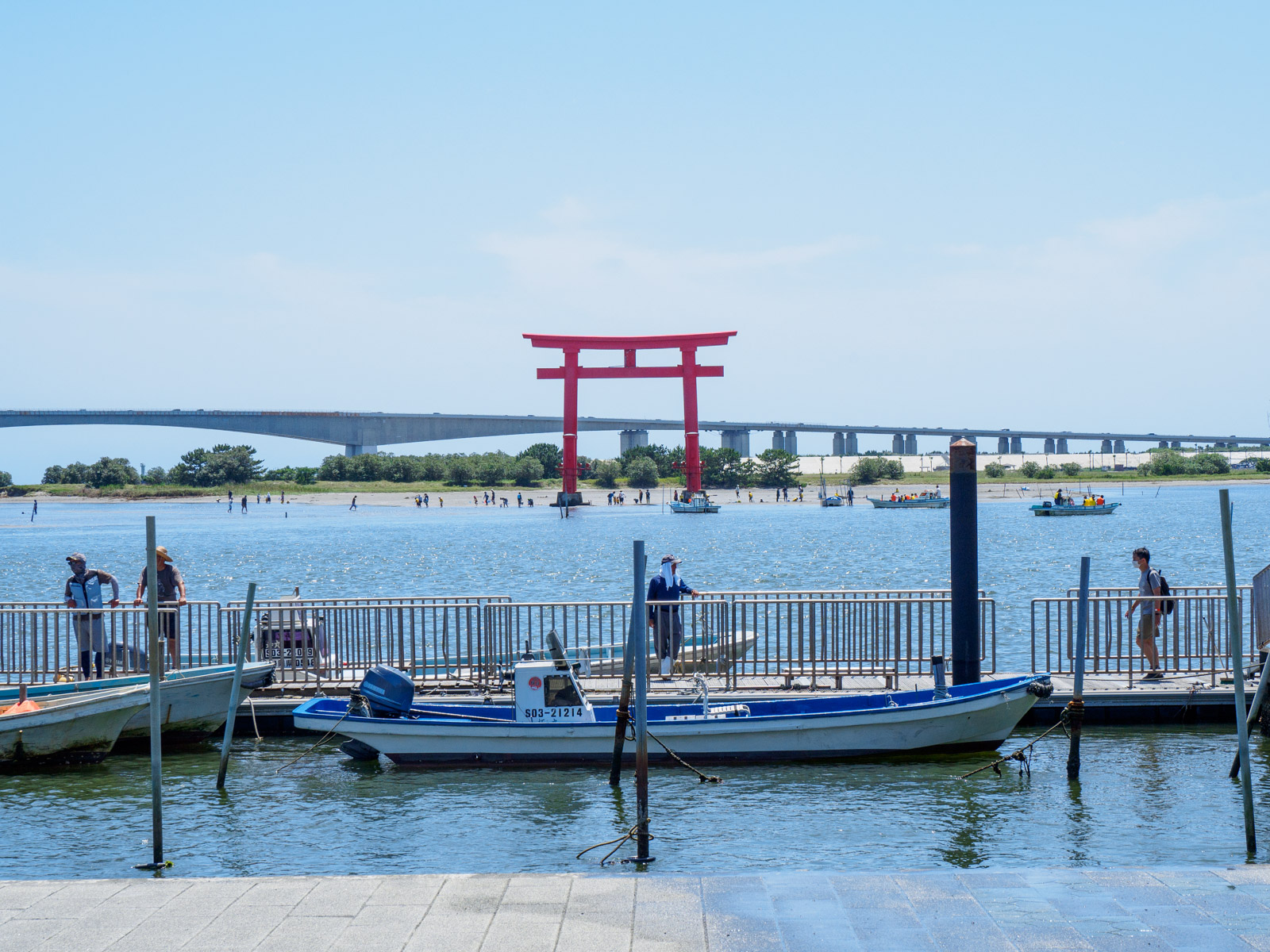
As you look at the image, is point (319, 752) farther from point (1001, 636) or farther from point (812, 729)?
point (1001, 636)

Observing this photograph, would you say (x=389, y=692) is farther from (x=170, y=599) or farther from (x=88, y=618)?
(x=88, y=618)

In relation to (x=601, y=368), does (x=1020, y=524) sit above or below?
below

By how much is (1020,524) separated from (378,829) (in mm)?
96070

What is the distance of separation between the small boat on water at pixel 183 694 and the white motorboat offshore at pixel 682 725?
63.6 inches

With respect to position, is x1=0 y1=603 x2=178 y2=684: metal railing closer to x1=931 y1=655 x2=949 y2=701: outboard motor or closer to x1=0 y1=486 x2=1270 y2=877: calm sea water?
x1=0 y1=486 x2=1270 y2=877: calm sea water

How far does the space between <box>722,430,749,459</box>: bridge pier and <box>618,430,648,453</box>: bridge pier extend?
1206 cm

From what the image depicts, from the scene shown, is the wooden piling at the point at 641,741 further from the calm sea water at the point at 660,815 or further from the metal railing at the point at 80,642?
the metal railing at the point at 80,642

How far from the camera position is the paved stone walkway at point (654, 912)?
636 cm

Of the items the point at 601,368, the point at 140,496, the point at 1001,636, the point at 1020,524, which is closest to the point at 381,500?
the point at 140,496

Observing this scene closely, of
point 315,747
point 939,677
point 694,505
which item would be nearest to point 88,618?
point 315,747

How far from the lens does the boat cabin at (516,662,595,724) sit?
13250 mm

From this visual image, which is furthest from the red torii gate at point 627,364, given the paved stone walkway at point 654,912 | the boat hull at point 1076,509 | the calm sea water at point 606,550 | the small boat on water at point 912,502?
the paved stone walkway at point 654,912

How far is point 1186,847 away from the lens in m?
10.2

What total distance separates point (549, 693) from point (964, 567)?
508cm
